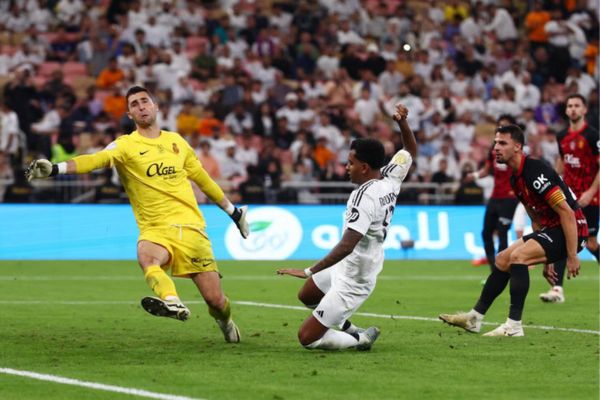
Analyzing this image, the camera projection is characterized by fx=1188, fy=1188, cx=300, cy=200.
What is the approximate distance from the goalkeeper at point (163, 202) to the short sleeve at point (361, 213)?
4.99 ft

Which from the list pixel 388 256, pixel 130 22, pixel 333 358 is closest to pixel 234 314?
pixel 333 358

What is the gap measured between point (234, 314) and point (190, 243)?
299 centimetres

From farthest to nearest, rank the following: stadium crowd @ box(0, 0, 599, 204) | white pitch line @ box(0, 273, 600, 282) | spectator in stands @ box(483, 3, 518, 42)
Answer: spectator in stands @ box(483, 3, 518, 42) < stadium crowd @ box(0, 0, 599, 204) < white pitch line @ box(0, 273, 600, 282)

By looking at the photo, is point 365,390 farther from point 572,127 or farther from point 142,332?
point 572,127

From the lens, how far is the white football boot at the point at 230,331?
35.1ft

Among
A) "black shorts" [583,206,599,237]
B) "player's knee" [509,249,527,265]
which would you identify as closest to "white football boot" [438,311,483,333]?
"player's knee" [509,249,527,265]

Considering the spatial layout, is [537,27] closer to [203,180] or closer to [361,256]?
[203,180]

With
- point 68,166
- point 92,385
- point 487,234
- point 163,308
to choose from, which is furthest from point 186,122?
point 92,385

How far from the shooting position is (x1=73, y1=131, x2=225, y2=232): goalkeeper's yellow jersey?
10570 mm

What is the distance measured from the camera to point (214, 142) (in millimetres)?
26094

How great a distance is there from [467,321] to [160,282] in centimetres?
309

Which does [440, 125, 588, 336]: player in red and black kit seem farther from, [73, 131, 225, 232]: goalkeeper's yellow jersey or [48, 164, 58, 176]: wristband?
[48, 164, 58, 176]: wristband

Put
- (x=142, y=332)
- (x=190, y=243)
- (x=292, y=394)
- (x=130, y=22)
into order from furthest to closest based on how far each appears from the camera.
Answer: (x=130, y=22) → (x=142, y=332) → (x=190, y=243) → (x=292, y=394)

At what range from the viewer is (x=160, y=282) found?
991 cm
